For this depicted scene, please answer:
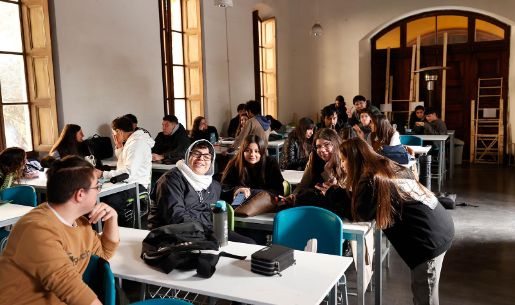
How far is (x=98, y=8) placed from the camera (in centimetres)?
604

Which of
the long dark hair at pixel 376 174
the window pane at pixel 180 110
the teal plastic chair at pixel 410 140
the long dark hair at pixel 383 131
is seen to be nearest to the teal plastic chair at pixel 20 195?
the long dark hair at pixel 376 174

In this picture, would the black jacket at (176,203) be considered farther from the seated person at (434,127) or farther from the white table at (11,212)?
the seated person at (434,127)

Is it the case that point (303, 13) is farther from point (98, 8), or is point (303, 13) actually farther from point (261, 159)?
point (261, 159)

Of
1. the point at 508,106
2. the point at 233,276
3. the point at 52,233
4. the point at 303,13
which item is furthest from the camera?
the point at 303,13

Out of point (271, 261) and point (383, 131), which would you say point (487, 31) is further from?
point (271, 261)

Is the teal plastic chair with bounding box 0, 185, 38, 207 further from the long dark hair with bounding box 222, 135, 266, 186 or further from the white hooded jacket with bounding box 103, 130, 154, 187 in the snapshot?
the long dark hair with bounding box 222, 135, 266, 186

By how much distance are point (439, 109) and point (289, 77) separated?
11.4ft

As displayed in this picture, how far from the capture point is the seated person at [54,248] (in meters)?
1.65

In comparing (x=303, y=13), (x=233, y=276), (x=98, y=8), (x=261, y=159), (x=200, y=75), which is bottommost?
(x=233, y=276)

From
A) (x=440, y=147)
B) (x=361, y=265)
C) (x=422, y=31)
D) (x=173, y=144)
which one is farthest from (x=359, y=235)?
(x=422, y=31)

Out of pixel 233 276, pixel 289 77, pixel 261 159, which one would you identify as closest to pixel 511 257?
pixel 261 159

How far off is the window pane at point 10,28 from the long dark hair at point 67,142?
1151 mm

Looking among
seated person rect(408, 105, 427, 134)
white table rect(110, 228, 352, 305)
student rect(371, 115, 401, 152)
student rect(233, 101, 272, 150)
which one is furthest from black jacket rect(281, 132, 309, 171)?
seated person rect(408, 105, 427, 134)

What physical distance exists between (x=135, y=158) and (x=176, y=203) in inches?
66.3
